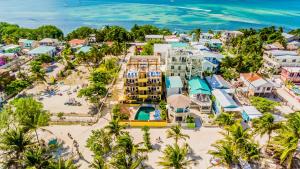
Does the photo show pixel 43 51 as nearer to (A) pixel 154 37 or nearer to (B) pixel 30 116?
(A) pixel 154 37

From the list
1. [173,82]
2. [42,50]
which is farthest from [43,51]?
[173,82]

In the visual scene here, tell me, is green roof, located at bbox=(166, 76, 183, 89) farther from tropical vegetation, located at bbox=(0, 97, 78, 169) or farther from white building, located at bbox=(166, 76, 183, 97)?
tropical vegetation, located at bbox=(0, 97, 78, 169)

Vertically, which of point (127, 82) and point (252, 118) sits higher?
point (127, 82)

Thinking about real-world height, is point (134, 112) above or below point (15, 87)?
below

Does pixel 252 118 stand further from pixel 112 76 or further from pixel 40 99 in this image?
pixel 40 99

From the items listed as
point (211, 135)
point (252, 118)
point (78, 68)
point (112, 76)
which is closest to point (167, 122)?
point (211, 135)
